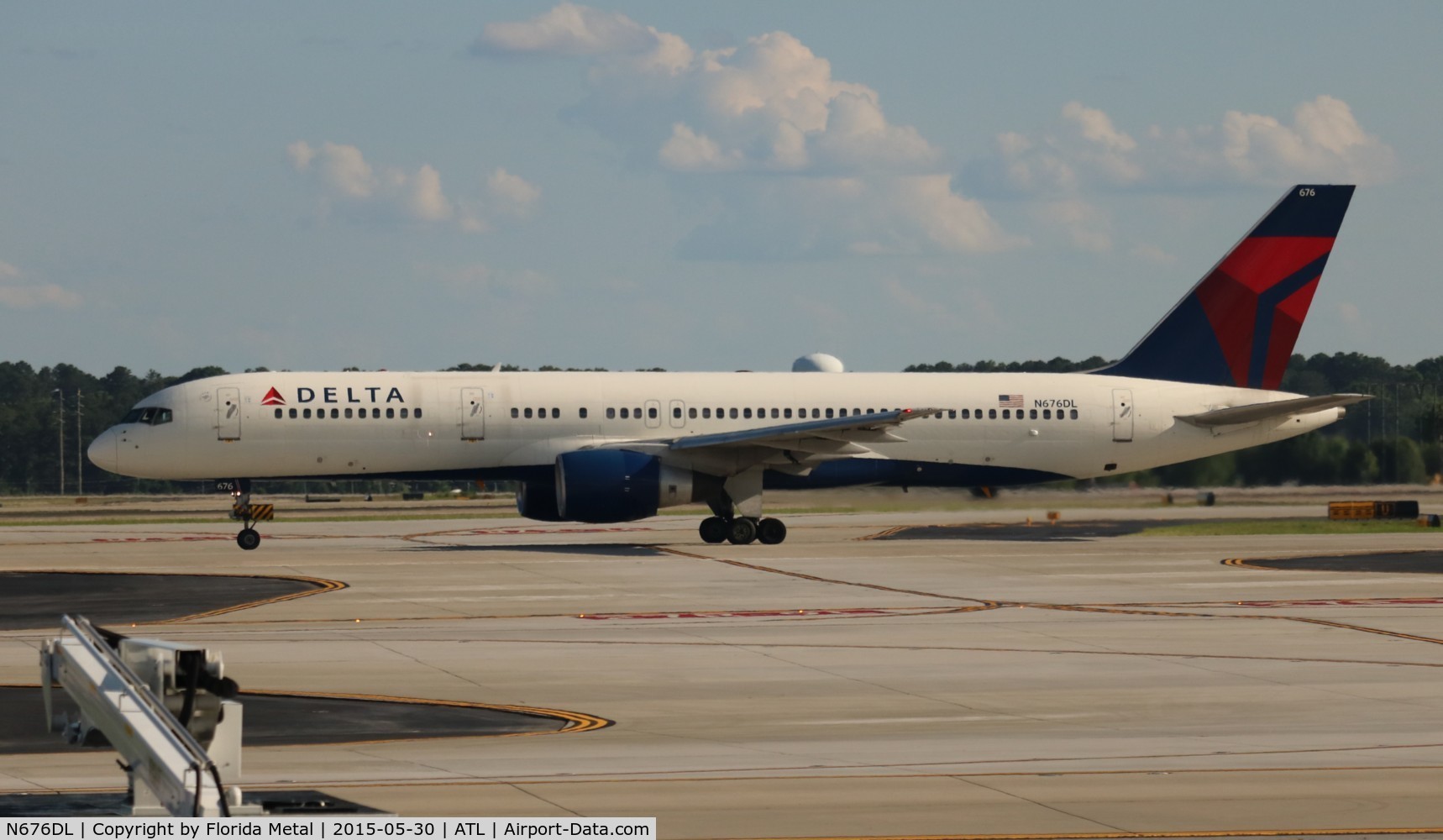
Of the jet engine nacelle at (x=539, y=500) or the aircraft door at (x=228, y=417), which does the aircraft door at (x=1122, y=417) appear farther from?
the aircraft door at (x=228, y=417)

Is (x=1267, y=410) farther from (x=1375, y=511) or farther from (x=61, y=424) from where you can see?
(x=61, y=424)

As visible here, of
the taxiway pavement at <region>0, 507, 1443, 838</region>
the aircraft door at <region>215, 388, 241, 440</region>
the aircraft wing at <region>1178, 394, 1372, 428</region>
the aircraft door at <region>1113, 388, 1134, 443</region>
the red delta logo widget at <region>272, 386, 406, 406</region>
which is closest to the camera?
the taxiway pavement at <region>0, 507, 1443, 838</region>

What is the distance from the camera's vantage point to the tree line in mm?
57812

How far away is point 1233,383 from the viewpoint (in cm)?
4975

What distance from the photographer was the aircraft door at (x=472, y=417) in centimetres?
4419

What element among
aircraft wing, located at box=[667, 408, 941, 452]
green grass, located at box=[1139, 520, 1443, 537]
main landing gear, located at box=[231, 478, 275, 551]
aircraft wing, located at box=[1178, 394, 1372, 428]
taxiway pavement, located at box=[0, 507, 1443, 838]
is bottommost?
taxiway pavement, located at box=[0, 507, 1443, 838]

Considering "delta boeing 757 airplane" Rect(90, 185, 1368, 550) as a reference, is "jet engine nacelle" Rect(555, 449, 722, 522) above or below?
below

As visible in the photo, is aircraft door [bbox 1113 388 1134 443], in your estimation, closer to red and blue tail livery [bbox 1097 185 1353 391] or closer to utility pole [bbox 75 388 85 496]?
red and blue tail livery [bbox 1097 185 1353 391]

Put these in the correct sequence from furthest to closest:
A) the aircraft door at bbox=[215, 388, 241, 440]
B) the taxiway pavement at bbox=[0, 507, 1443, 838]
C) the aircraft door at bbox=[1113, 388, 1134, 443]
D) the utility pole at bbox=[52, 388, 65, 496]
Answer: the utility pole at bbox=[52, 388, 65, 496] < the aircraft door at bbox=[1113, 388, 1134, 443] < the aircraft door at bbox=[215, 388, 241, 440] < the taxiway pavement at bbox=[0, 507, 1443, 838]

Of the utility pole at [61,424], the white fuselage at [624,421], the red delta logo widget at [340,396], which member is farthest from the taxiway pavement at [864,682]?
the utility pole at [61,424]

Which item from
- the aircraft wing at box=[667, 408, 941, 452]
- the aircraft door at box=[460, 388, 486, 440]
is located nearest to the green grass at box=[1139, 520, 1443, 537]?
the aircraft wing at box=[667, 408, 941, 452]

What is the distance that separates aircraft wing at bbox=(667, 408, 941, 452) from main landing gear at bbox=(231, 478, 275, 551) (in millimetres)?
10551

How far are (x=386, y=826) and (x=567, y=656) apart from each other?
15502 mm

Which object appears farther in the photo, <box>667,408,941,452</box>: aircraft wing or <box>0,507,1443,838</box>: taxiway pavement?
<box>667,408,941,452</box>: aircraft wing
